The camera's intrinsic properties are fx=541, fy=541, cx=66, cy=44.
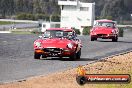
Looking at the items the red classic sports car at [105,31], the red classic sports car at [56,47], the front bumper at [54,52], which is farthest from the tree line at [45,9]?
the front bumper at [54,52]

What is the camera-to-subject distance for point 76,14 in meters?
117

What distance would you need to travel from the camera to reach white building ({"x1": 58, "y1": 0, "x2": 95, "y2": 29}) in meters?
116

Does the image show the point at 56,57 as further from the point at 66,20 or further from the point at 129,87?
the point at 66,20

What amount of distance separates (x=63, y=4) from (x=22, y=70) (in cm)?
10278

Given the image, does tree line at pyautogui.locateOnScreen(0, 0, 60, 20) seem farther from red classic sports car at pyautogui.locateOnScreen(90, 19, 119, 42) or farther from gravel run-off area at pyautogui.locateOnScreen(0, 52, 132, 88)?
gravel run-off area at pyautogui.locateOnScreen(0, 52, 132, 88)

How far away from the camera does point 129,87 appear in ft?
41.6

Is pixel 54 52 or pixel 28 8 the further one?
pixel 28 8

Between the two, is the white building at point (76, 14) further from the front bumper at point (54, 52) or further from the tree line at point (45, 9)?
the front bumper at point (54, 52)

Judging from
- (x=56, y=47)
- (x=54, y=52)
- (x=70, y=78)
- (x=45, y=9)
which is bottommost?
(x=45, y=9)

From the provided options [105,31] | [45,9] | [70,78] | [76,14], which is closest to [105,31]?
[105,31]

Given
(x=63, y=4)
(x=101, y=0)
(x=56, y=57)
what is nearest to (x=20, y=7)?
(x=101, y=0)

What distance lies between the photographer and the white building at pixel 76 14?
116250mm

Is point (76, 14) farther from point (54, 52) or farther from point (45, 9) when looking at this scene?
point (54, 52)

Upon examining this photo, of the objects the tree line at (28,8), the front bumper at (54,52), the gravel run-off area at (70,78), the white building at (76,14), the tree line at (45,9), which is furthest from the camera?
the tree line at (28,8)
